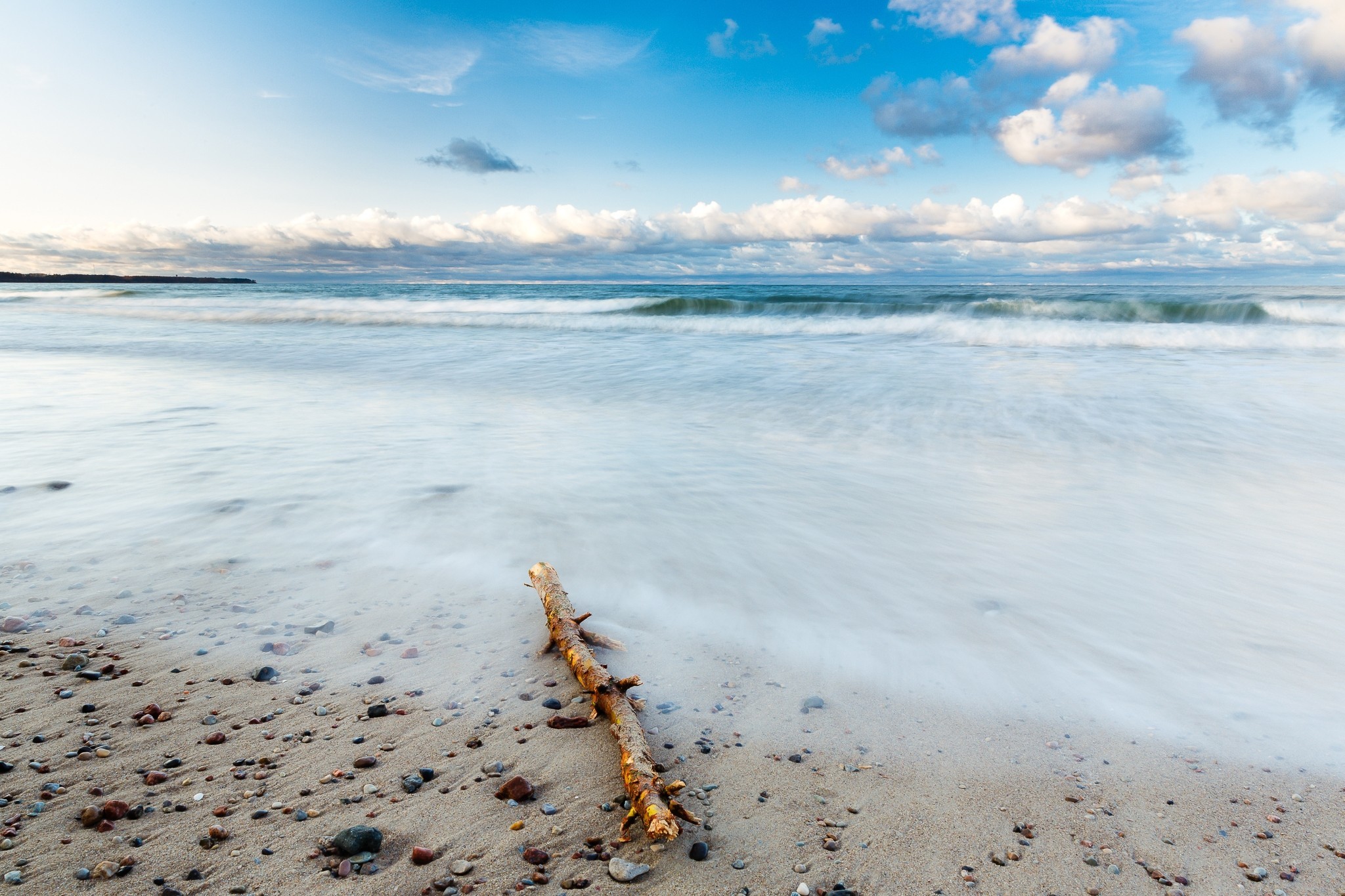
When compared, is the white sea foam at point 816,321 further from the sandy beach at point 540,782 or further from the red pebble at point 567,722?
the red pebble at point 567,722

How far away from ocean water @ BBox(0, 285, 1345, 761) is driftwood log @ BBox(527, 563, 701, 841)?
318mm

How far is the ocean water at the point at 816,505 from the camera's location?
2.64 metres


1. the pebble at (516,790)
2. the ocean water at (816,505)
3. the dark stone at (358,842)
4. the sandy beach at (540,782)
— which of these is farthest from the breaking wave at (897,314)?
the dark stone at (358,842)

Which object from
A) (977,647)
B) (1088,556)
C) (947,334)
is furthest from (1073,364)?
(977,647)

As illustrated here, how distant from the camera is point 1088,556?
3594mm

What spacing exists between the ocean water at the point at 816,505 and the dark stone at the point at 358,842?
1303 mm

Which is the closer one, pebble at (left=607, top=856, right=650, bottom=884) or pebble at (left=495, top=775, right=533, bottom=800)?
pebble at (left=607, top=856, right=650, bottom=884)

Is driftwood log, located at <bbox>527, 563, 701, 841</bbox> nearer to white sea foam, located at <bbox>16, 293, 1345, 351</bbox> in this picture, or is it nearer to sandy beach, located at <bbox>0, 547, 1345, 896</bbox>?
sandy beach, located at <bbox>0, 547, 1345, 896</bbox>

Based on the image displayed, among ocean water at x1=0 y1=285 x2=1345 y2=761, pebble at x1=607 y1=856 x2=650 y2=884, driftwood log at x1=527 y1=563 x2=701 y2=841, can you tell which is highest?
driftwood log at x1=527 y1=563 x2=701 y2=841

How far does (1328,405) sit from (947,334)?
10.2 meters

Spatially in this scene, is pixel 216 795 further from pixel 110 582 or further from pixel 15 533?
pixel 15 533

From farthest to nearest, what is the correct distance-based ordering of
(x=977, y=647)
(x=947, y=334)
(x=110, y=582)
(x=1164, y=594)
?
(x=947, y=334)
(x=1164, y=594)
(x=110, y=582)
(x=977, y=647)

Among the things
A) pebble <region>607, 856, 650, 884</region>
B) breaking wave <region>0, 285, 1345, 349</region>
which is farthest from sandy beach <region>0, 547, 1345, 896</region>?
breaking wave <region>0, 285, 1345, 349</region>

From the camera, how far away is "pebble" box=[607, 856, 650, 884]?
148cm
